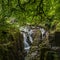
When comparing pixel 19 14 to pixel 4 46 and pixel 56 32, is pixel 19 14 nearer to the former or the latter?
pixel 4 46

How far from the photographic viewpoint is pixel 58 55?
9.08 m

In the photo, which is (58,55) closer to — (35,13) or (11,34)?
(11,34)

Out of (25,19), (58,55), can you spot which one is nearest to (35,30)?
(58,55)

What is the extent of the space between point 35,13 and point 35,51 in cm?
639

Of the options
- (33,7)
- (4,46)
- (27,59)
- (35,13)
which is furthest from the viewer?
(27,59)

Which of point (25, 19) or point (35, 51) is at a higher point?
point (25, 19)

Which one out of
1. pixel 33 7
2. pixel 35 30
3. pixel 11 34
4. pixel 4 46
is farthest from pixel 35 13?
pixel 35 30

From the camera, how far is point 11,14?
439 centimetres

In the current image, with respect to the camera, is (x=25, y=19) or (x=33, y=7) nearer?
(x=33, y=7)

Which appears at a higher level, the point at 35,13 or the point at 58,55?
the point at 35,13

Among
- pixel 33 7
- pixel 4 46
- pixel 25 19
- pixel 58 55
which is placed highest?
pixel 33 7

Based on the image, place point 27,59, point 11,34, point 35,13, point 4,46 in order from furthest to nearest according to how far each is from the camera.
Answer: point 27,59, point 11,34, point 4,46, point 35,13

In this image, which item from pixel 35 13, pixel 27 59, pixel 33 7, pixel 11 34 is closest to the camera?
pixel 33 7

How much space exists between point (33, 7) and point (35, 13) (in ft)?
1.00
